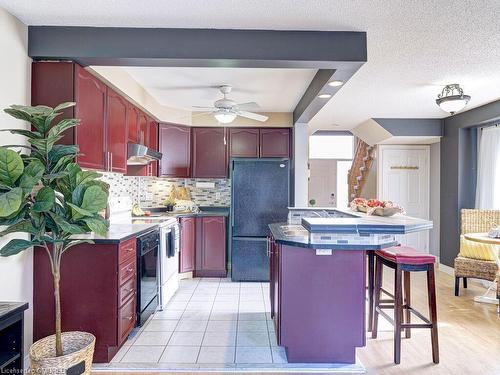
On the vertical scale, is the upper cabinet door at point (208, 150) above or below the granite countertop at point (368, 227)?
above

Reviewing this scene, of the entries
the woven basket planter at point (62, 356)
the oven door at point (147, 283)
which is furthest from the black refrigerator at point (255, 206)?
the woven basket planter at point (62, 356)

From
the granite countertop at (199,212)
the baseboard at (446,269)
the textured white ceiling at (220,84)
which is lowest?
the baseboard at (446,269)

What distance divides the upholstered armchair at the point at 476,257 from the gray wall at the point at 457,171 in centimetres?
48

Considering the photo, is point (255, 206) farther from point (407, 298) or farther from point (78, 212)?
point (78, 212)

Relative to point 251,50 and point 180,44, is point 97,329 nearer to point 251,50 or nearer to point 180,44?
point 180,44

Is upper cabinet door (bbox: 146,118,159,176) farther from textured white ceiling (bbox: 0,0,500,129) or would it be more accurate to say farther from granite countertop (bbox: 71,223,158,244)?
textured white ceiling (bbox: 0,0,500,129)

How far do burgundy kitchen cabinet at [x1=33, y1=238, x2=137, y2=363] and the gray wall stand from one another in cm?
467

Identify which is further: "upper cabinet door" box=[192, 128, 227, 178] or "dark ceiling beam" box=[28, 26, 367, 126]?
"upper cabinet door" box=[192, 128, 227, 178]

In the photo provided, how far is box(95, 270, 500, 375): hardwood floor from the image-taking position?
246 centimetres

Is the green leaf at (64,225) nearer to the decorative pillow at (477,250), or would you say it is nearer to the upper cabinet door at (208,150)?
the upper cabinet door at (208,150)

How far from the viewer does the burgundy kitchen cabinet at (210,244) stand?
16.0ft

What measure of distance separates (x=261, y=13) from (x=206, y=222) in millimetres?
3174

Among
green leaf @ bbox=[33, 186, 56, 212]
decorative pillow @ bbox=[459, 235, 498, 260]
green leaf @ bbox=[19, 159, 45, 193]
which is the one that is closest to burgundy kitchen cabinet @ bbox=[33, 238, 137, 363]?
green leaf @ bbox=[33, 186, 56, 212]

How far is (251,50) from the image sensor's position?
2.48 metres
